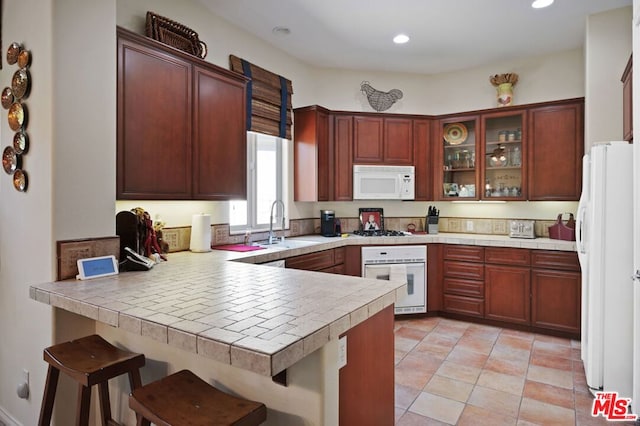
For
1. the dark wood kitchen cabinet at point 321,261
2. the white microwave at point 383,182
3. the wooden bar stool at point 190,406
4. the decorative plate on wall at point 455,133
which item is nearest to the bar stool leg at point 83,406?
the wooden bar stool at point 190,406

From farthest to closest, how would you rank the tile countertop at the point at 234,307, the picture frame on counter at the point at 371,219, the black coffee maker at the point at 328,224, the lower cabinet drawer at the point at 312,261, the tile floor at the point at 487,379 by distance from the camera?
the picture frame on counter at the point at 371,219
the black coffee maker at the point at 328,224
the lower cabinet drawer at the point at 312,261
the tile floor at the point at 487,379
the tile countertop at the point at 234,307

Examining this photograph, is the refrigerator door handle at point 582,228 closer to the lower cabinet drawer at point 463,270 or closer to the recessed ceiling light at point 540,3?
the lower cabinet drawer at point 463,270

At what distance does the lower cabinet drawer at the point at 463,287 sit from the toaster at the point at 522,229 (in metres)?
0.64

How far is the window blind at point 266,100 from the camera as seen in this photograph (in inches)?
140

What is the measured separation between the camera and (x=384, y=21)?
3.45 meters

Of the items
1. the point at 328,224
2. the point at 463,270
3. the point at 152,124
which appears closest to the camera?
the point at 152,124

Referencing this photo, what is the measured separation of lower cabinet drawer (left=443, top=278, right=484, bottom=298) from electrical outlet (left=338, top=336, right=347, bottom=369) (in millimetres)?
3016

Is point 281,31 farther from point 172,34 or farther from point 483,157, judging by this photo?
point 483,157

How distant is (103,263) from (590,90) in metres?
4.00

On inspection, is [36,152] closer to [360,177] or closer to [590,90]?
[360,177]

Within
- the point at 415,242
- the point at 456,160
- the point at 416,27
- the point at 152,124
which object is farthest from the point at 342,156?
the point at 152,124

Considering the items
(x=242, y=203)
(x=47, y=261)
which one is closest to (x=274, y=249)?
(x=242, y=203)

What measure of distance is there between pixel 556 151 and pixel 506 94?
851 millimetres

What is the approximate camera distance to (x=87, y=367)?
57.5 inches
